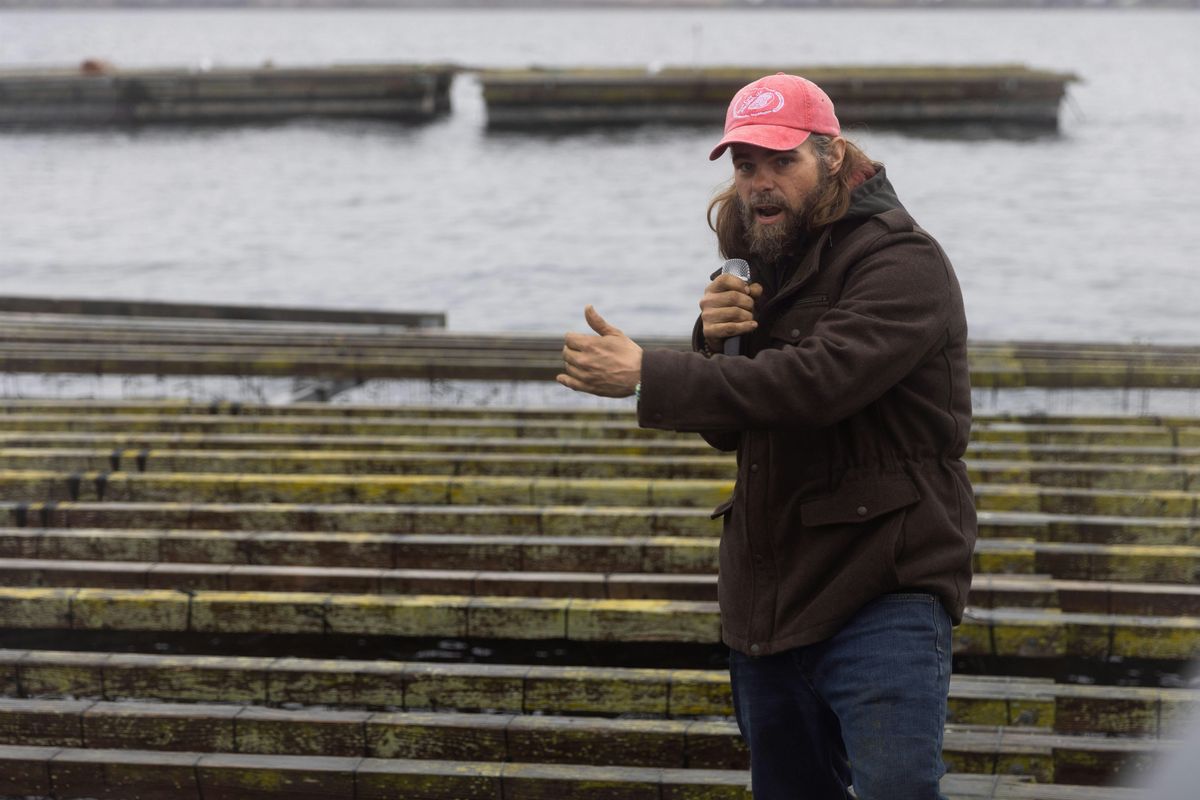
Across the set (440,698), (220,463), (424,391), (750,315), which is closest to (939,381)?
(750,315)

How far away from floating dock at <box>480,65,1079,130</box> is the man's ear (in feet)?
170

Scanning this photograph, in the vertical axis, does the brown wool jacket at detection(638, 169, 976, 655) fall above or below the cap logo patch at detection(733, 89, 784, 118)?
below

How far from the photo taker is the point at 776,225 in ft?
10.0

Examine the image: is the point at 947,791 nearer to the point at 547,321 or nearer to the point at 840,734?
the point at 840,734

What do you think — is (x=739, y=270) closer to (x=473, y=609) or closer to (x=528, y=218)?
(x=473, y=609)

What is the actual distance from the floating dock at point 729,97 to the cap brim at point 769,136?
2039 inches

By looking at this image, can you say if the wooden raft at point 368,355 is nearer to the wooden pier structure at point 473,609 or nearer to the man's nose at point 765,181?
the wooden pier structure at point 473,609

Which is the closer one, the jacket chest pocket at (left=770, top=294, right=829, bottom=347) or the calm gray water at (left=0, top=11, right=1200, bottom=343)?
the jacket chest pocket at (left=770, top=294, right=829, bottom=347)

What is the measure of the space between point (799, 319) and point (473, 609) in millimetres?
3133

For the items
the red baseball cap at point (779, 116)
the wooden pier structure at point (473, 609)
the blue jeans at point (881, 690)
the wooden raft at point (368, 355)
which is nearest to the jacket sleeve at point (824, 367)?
the red baseball cap at point (779, 116)

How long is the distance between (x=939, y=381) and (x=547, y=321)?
21343 mm

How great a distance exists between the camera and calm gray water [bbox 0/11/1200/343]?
2728 centimetres

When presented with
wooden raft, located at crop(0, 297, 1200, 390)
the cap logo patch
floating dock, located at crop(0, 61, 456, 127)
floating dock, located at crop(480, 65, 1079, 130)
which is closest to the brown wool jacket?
the cap logo patch

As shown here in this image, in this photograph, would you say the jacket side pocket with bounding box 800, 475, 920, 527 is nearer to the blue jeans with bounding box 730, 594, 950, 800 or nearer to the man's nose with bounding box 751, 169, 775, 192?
the blue jeans with bounding box 730, 594, 950, 800
